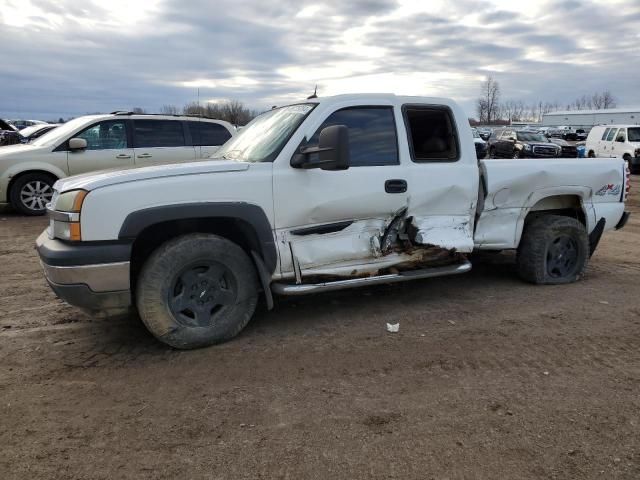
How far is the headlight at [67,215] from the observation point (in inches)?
140

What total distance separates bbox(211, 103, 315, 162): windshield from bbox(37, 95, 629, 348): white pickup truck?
20 mm

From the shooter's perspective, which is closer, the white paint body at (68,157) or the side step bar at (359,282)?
the side step bar at (359,282)

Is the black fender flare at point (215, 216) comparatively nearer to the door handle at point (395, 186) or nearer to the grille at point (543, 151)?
the door handle at point (395, 186)

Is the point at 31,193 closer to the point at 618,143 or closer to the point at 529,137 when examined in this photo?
the point at 529,137

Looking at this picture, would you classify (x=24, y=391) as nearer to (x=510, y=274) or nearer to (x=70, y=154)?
(x=510, y=274)

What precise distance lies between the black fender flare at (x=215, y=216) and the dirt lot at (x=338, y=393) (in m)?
0.76

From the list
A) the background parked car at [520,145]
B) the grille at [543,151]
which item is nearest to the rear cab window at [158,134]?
the background parked car at [520,145]

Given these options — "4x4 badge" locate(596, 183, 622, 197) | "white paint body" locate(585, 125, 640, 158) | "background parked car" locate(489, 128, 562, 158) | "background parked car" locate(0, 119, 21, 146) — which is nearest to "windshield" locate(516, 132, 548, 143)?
"background parked car" locate(489, 128, 562, 158)

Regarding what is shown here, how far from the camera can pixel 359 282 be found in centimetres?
436

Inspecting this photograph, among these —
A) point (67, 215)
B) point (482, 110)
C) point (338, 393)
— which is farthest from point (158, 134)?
point (482, 110)

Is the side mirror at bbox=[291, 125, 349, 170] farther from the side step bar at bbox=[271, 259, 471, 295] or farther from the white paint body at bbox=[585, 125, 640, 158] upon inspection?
the white paint body at bbox=[585, 125, 640, 158]

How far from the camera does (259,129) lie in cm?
488

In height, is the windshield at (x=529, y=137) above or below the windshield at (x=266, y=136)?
above

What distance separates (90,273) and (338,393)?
1.91m
